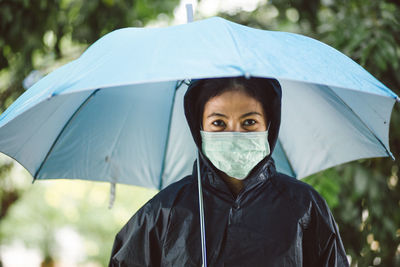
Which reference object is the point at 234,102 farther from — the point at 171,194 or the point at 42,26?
the point at 42,26

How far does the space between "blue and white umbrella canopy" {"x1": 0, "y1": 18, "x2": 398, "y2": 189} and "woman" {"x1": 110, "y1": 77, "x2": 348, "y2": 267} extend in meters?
0.37

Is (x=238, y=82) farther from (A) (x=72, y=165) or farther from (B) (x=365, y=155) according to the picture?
(A) (x=72, y=165)

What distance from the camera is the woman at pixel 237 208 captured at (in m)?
2.03

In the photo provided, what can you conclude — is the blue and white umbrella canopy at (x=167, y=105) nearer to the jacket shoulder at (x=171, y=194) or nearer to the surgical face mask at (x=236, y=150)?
the surgical face mask at (x=236, y=150)

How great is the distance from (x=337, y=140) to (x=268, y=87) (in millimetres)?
667

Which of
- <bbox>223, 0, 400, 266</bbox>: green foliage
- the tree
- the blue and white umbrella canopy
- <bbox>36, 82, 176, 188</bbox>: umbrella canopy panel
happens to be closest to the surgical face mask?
the blue and white umbrella canopy

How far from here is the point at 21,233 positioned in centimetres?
1276

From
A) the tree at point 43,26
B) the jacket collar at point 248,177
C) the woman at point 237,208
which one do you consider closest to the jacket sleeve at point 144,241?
the woman at point 237,208

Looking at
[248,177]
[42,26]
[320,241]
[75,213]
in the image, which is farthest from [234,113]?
[75,213]

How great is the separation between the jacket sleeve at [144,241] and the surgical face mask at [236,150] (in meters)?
0.35

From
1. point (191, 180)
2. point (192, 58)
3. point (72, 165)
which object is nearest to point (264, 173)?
point (191, 180)

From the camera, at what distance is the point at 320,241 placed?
211 cm

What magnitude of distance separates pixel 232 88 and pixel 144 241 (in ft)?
2.59

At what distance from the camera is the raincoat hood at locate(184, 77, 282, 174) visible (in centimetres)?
216
